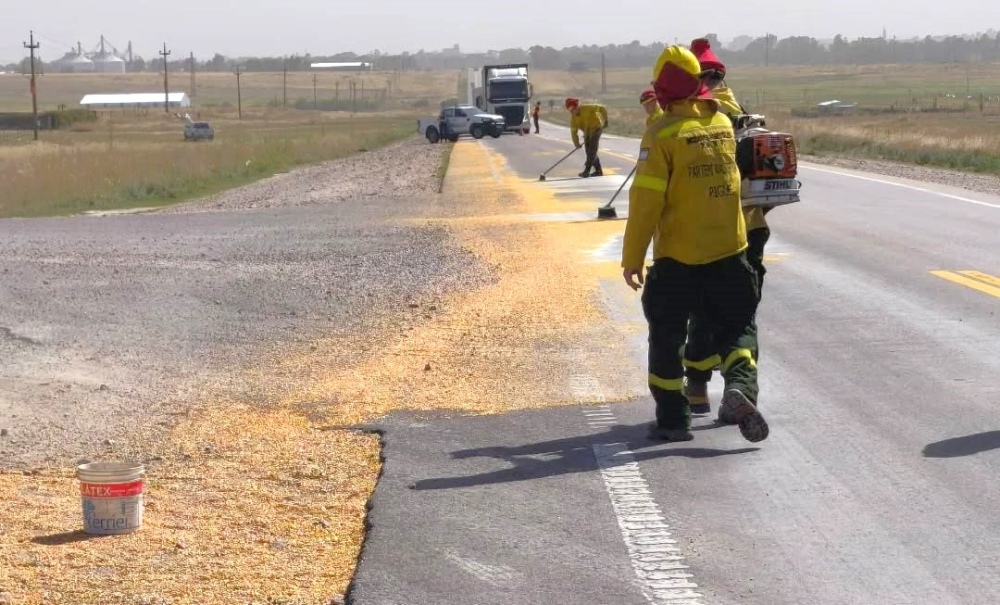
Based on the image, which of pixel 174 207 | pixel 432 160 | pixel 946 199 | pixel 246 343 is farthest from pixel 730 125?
pixel 432 160

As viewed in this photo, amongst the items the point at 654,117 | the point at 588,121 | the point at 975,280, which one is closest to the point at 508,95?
the point at 588,121

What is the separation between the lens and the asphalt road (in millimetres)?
→ 4746

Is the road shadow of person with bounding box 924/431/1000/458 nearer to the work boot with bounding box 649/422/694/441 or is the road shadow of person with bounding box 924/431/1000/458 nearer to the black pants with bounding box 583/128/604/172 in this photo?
the work boot with bounding box 649/422/694/441

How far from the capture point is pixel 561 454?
6543mm

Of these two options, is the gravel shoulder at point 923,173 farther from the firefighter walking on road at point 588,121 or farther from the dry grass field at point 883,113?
the firefighter walking on road at point 588,121

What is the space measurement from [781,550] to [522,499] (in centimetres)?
121

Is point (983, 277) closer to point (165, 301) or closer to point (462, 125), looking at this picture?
point (165, 301)

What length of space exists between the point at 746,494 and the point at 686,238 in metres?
1.35

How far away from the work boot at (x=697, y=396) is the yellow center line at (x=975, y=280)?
4.61m

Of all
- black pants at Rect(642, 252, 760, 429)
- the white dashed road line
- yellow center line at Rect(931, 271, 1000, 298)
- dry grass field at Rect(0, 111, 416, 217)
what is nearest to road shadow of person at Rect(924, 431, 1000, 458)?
black pants at Rect(642, 252, 760, 429)

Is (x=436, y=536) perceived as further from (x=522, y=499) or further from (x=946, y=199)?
(x=946, y=199)

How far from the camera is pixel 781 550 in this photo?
5.04 metres

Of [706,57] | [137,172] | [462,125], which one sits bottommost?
[137,172]

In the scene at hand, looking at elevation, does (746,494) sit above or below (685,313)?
below
